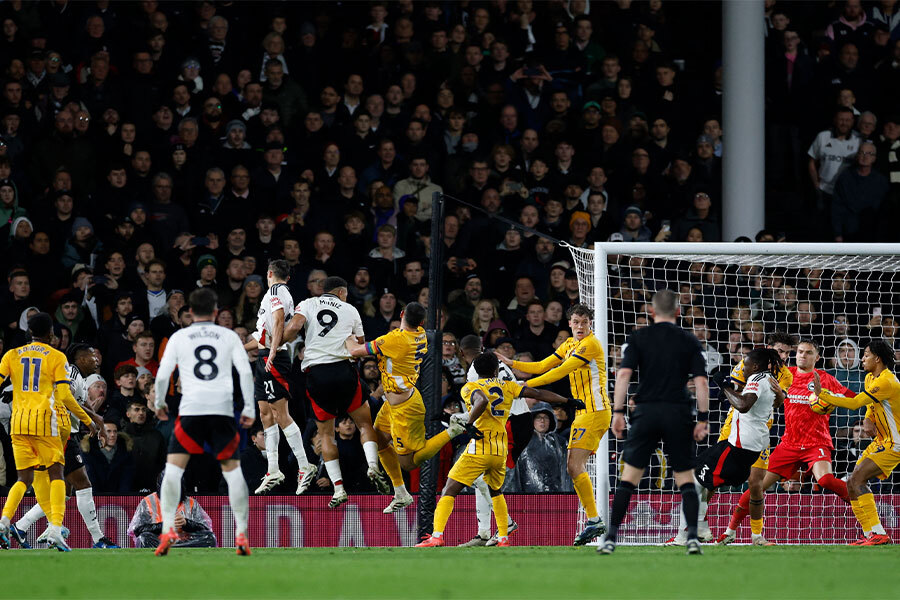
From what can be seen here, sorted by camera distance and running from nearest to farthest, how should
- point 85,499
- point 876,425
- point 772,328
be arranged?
point 876,425 < point 85,499 < point 772,328

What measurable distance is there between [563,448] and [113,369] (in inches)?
223

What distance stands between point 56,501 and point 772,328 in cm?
899

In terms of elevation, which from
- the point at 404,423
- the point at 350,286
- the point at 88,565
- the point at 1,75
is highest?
the point at 1,75

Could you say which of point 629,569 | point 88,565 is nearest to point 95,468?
point 88,565

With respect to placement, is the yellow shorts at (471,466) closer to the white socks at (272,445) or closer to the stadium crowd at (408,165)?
the white socks at (272,445)

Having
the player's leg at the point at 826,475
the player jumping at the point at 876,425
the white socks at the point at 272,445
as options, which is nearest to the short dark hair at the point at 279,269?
the white socks at the point at 272,445

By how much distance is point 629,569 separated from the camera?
29.8 feet

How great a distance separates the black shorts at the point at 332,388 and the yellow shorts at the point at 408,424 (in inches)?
28.6

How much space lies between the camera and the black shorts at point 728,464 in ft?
42.6

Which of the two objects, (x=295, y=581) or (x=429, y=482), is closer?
(x=295, y=581)

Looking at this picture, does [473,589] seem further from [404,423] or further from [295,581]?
[404,423]

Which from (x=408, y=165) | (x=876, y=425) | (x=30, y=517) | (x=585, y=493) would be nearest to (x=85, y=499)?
(x=30, y=517)

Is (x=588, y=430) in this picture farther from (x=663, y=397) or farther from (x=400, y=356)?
(x=663, y=397)

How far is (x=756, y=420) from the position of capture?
13016 mm
